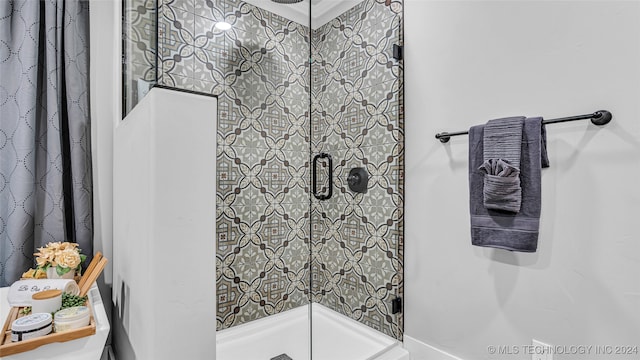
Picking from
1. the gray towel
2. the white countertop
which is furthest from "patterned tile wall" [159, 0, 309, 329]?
the gray towel

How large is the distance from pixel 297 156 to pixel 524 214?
0.92m

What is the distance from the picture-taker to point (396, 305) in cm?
181

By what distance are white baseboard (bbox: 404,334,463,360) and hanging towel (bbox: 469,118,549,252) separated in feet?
2.12

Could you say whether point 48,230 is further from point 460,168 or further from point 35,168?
point 460,168

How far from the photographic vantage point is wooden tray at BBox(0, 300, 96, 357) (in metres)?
0.90

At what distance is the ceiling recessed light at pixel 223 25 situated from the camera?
121cm

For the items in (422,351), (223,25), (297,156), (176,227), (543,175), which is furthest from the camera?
(422,351)

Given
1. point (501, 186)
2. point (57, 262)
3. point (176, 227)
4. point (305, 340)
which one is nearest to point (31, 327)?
point (57, 262)

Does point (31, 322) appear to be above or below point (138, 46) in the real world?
below

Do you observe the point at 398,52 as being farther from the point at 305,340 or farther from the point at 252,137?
the point at 305,340

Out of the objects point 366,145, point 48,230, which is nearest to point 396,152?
point 366,145

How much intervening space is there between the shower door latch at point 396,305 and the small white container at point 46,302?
1.45 metres

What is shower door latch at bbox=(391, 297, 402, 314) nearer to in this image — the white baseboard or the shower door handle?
the white baseboard

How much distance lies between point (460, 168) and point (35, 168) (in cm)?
188
